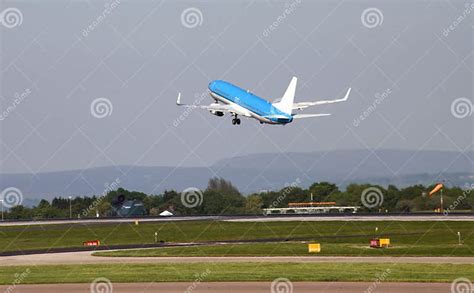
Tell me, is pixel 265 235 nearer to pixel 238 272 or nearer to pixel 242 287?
pixel 238 272

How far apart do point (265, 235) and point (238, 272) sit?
158ft

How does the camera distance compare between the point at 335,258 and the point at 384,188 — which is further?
the point at 384,188

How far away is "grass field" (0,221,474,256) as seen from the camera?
286ft

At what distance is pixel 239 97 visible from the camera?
106 m

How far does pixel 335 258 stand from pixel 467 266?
525 inches

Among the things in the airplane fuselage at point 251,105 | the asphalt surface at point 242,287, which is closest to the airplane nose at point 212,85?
the airplane fuselage at point 251,105

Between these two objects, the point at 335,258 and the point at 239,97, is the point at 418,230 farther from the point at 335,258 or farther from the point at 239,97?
the point at 335,258

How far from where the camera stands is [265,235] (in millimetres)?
114000

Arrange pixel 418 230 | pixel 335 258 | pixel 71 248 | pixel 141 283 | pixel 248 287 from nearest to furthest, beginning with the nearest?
pixel 248 287 < pixel 141 283 < pixel 335 258 < pixel 71 248 < pixel 418 230

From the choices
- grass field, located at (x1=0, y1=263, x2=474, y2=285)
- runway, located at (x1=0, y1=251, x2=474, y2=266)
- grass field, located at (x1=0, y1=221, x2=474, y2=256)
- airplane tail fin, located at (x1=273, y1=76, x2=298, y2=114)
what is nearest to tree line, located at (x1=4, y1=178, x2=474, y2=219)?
grass field, located at (x1=0, y1=221, x2=474, y2=256)

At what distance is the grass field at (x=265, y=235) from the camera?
87.3 metres

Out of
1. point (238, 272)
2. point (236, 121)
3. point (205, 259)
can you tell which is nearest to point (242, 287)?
point (238, 272)

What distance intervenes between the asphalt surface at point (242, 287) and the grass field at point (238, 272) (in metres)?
2.06

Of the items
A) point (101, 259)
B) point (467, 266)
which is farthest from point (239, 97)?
point (467, 266)
